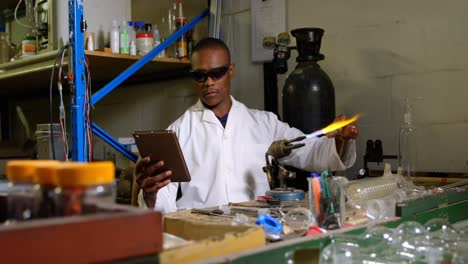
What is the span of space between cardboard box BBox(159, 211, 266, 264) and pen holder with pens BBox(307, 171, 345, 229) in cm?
26

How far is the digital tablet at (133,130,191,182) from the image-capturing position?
1.72 meters

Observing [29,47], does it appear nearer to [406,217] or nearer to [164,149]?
[164,149]

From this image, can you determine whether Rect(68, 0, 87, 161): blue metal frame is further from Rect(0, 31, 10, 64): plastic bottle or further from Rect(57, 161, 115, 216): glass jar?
Rect(57, 161, 115, 216): glass jar

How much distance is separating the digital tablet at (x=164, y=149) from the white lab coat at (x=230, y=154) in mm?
366

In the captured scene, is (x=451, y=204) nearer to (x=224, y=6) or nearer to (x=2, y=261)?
(x=2, y=261)

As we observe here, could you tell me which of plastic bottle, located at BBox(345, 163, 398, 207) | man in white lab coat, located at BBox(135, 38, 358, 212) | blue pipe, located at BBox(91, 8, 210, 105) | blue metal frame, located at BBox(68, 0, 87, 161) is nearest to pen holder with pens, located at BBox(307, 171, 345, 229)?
plastic bottle, located at BBox(345, 163, 398, 207)

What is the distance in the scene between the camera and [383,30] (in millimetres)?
2447

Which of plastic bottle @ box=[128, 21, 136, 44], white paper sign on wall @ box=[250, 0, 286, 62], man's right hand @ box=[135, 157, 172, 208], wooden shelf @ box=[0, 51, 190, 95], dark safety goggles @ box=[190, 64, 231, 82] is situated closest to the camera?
man's right hand @ box=[135, 157, 172, 208]

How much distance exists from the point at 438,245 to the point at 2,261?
0.80m

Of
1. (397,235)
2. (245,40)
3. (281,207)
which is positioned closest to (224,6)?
(245,40)

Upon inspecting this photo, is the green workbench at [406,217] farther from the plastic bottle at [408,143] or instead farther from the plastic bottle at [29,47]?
the plastic bottle at [29,47]

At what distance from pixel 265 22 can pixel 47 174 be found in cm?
233

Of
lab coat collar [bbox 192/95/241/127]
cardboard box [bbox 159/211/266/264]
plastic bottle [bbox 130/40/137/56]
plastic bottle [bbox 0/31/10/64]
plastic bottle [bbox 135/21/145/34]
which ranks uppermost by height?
plastic bottle [bbox 135/21/145/34]

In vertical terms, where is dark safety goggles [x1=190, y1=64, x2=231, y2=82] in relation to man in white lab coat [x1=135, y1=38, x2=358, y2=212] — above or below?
above
